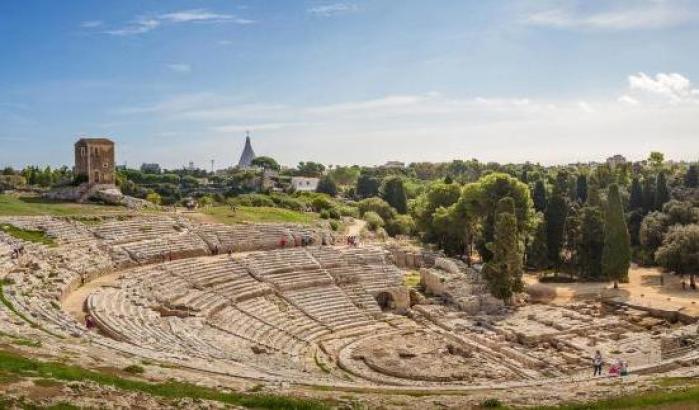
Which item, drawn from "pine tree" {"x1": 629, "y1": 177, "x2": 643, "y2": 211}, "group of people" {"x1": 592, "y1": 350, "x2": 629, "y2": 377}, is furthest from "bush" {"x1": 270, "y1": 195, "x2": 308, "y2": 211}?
"group of people" {"x1": 592, "y1": 350, "x2": 629, "y2": 377}

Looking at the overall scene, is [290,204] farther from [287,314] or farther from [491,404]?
[491,404]

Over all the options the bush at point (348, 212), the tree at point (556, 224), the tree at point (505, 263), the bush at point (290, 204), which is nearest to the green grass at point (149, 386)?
the tree at point (505, 263)

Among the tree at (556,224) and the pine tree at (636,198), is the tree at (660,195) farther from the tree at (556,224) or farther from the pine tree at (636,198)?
the tree at (556,224)

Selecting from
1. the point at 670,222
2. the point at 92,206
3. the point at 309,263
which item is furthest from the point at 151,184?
the point at 670,222

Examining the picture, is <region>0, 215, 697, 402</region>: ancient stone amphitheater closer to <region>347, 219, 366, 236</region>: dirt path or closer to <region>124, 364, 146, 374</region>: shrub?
<region>124, 364, 146, 374</region>: shrub

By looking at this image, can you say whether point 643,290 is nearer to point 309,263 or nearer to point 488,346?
point 488,346

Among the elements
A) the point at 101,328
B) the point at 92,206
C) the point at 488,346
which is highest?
the point at 92,206

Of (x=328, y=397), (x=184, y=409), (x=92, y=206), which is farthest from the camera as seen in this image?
(x=92, y=206)
